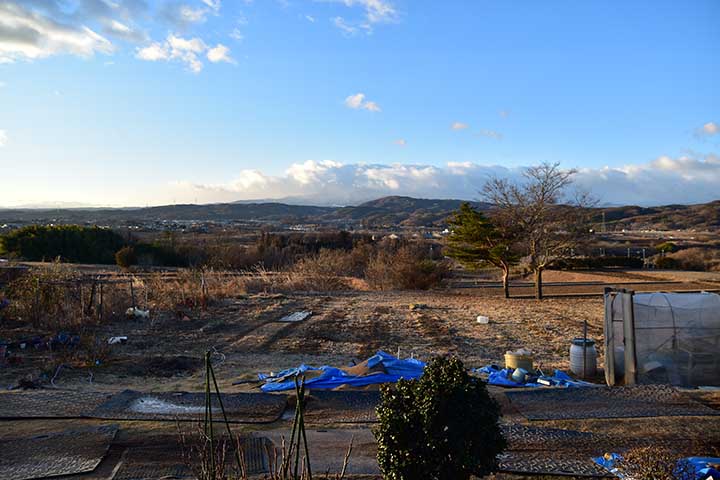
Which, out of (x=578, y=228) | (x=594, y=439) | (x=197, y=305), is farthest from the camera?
(x=578, y=228)

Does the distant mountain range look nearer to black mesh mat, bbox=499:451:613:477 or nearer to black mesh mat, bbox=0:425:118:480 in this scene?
black mesh mat, bbox=499:451:613:477

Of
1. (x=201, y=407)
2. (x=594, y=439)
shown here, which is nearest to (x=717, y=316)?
(x=594, y=439)

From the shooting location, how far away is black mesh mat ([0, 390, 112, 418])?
661 centimetres

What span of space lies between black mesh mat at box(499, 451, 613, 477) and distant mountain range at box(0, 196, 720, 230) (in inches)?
3212

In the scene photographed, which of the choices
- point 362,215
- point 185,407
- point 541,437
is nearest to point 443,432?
point 541,437

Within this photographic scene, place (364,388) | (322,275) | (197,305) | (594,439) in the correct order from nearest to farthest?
(594,439) → (364,388) → (197,305) → (322,275)

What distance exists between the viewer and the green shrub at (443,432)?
3.55 m

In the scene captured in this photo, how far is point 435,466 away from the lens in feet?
11.7

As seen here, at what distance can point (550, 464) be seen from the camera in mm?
5094

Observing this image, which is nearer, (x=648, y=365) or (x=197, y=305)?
(x=648, y=365)

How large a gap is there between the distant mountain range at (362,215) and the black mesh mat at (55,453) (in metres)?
82.1

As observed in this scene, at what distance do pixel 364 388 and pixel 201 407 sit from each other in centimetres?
207

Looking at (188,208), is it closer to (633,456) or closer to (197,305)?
(197,305)

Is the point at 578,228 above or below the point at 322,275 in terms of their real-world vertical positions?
above
